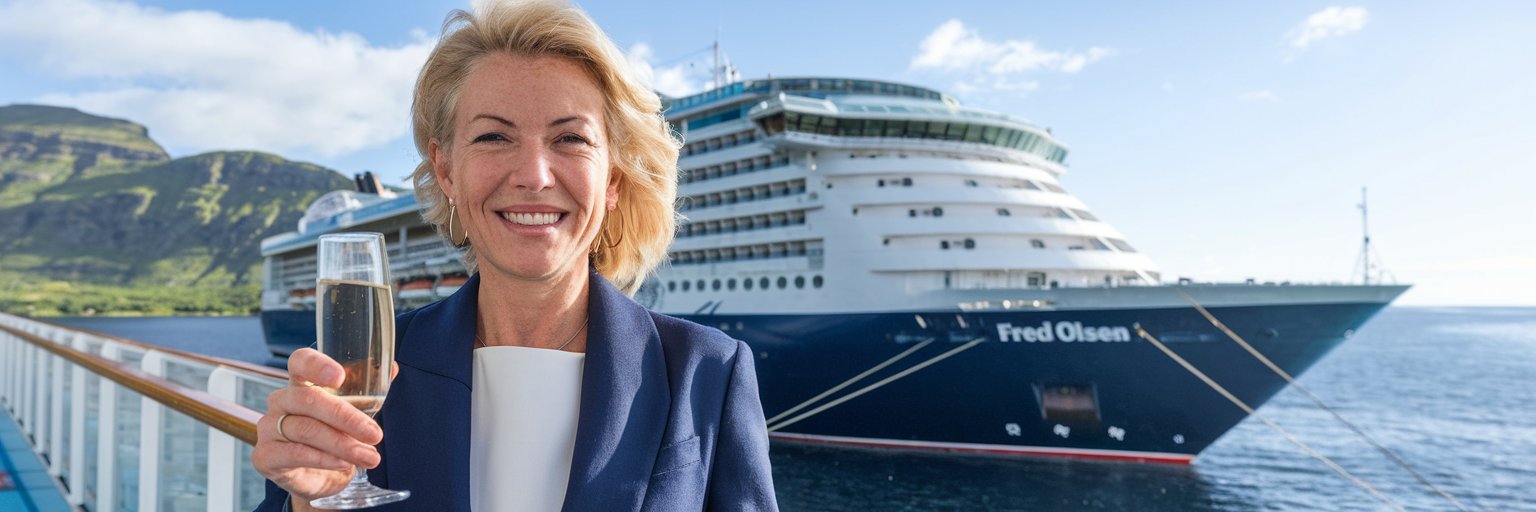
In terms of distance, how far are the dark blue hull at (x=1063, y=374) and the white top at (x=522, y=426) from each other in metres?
12.8

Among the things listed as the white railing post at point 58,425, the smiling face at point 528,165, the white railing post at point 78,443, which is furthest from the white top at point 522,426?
the white railing post at point 58,425

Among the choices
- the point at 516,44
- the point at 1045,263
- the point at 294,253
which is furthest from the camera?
the point at 294,253

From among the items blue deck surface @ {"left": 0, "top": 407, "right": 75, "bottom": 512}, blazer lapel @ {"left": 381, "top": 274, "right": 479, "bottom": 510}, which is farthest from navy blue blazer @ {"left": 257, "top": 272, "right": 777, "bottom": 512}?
blue deck surface @ {"left": 0, "top": 407, "right": 75, "bottom": 512}

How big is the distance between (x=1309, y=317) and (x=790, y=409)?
27.5 ft

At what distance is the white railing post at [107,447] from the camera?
379 centimetres

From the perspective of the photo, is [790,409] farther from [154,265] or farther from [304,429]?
[154,265]

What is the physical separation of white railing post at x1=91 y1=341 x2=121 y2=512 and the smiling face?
3490 mm

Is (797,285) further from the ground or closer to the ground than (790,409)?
further from the ground

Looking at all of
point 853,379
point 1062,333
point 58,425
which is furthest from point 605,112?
point 853,379

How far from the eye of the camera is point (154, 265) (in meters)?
147

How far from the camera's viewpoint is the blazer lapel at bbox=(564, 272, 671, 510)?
115 centimetres

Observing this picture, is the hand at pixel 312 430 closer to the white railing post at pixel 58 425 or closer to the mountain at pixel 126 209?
the white railing post at pixel 58 425

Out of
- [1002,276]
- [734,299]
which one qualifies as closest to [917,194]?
[1002,276]

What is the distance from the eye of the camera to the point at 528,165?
1197 millimetres
